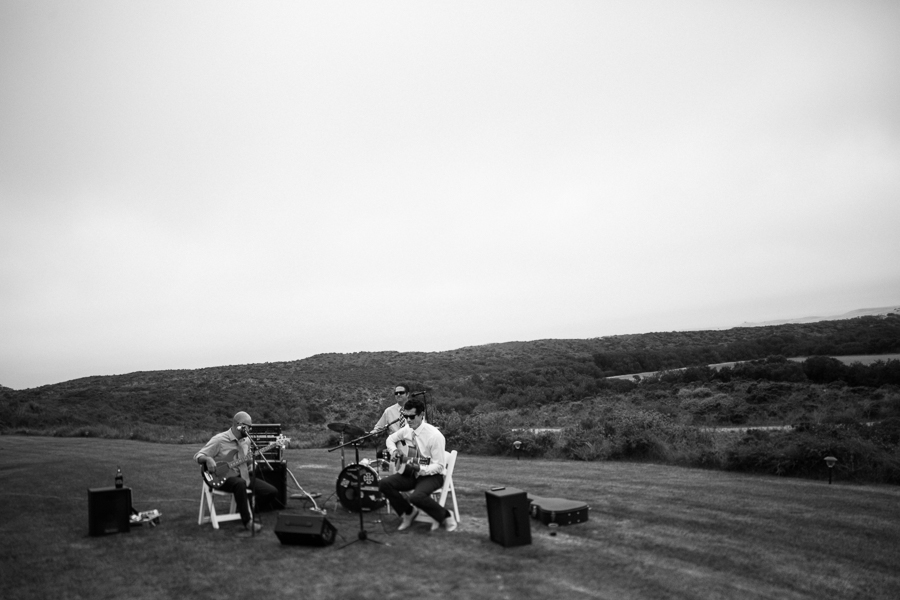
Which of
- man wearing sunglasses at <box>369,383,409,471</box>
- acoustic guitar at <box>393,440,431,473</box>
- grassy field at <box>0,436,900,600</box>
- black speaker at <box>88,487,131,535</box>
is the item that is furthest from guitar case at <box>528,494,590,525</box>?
black speaker at <box>88,487,131,535</box>

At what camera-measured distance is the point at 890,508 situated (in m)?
8.17

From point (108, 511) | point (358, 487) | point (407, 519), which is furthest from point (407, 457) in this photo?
point (108, 511)

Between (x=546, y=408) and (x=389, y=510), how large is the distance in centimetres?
2110

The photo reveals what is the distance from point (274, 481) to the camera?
8.85m

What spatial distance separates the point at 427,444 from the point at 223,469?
2.90 meters

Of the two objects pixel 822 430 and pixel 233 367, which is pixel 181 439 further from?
pixel 233 367

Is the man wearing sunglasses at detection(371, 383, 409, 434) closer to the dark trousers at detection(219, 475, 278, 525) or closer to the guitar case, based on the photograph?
the dark trousers at detection(219, 475, 278, 525)

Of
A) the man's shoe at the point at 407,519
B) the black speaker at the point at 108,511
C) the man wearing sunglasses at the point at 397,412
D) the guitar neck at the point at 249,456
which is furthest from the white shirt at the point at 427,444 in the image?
the black speaker at the point at 108,511

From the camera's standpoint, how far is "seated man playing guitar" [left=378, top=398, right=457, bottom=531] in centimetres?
732

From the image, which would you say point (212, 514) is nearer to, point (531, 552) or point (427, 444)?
point (427, 444)

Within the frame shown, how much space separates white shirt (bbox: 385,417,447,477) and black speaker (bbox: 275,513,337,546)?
1376 mm

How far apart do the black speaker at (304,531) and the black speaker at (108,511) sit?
224cm

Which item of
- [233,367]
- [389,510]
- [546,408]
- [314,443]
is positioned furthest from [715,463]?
[233,367]

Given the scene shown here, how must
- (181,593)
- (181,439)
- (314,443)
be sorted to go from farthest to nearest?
(181,439) < (314,443) < (181,593)
